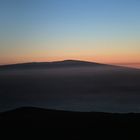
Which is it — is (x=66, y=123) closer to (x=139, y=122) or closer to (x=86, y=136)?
(x=86, y=136)

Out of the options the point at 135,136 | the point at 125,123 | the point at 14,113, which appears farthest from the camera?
the point at 14,113

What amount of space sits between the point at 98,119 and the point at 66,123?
84cm

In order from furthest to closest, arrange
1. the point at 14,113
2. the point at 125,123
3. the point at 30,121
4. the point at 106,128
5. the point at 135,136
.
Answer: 1. the point at 14,113
2. the point at 30,121
3. the point at 125,123
4. the point at 106,128
5. the point at 135,136

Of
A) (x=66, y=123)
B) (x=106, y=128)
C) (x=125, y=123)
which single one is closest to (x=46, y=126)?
(x=66, y=123)

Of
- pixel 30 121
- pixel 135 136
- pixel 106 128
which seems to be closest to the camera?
pixel 135 136

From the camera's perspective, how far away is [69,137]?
226 inches

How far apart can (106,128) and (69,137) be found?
0.97 m

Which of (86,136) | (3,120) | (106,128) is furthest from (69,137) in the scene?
(3,120)

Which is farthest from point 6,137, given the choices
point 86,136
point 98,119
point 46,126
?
point 98,119

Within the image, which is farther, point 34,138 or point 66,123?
point 66,123

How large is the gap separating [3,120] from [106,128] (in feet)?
8.40

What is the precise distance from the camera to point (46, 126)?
21.7 ft

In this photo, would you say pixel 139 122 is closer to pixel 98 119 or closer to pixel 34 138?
pixel 98 119

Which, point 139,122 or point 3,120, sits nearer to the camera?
point 139,122
